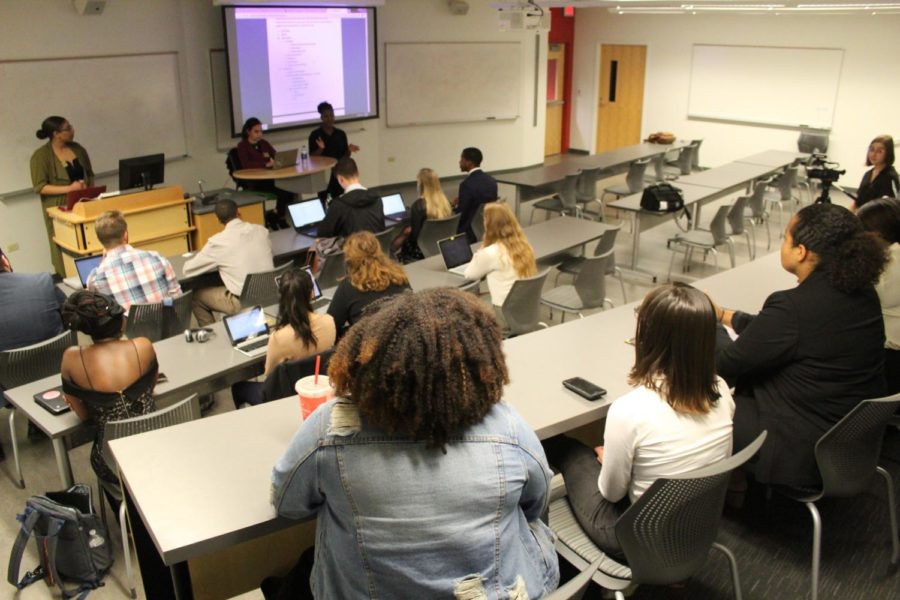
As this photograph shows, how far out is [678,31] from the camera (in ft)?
38.9

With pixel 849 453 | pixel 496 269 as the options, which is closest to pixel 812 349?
pixel 849 453

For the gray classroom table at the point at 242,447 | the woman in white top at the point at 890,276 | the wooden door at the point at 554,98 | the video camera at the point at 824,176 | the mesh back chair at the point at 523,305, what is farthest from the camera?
the wooden door at the point at 554,98

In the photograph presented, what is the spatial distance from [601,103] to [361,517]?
12.5 m

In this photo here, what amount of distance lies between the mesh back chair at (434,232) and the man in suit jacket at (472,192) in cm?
28

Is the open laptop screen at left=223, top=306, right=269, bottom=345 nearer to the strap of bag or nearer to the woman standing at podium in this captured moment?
the strap of bag

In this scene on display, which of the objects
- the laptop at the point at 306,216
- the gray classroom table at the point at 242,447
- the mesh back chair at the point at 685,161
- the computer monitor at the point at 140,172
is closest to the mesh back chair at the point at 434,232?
the laptop at the point at 306,216

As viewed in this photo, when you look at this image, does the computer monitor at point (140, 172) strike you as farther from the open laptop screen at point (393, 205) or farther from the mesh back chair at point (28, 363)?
the mesh back chair at point (28, 363)

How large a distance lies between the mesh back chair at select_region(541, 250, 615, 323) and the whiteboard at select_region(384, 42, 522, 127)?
230 inches

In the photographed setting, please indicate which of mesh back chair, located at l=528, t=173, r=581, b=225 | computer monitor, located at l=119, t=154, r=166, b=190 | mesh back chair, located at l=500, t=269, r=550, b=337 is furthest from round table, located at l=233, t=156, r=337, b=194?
mesh back chair, located at l=500, t=269, r=550, b=337

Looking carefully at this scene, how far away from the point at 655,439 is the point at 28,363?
3.19 m

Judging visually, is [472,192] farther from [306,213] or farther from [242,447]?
[242,447]

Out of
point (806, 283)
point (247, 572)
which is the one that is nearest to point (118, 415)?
point (247, 572)

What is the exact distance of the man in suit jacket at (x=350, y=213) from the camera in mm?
5637

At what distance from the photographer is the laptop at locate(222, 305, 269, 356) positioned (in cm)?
379
